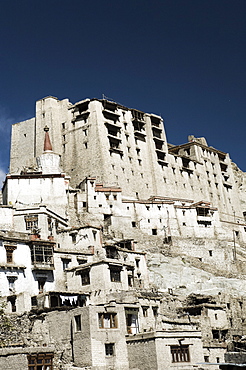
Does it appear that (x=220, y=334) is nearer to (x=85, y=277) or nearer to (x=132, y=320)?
(x=132, y=320)

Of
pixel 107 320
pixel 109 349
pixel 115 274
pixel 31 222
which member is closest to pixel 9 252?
pixel 115 274

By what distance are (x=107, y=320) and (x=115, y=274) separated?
10758 millimetres

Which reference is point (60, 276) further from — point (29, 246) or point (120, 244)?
point (120, 244)

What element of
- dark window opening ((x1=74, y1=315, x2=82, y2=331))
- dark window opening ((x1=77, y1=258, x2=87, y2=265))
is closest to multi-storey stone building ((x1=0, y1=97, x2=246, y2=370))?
dark window opening ((x1=74, y1=315, x2=82, y2=331))

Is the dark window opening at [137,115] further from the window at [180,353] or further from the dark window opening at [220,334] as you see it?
the window at [180,353]

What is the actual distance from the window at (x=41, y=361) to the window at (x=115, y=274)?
1324 centimetres

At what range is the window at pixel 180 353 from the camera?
3631 cm

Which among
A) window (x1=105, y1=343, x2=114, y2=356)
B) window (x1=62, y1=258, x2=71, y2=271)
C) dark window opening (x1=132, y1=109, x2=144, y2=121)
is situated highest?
dark window opening (x1=132, y1=109, x2=144, y2=121)

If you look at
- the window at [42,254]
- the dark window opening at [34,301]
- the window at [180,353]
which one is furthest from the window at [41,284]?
the window at [180,353]

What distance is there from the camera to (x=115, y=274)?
47.8 m

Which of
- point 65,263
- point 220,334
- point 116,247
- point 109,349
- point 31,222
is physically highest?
point 31,222

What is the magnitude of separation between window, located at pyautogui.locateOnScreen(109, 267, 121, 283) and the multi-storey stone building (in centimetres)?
13

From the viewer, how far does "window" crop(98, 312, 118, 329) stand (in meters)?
36.6

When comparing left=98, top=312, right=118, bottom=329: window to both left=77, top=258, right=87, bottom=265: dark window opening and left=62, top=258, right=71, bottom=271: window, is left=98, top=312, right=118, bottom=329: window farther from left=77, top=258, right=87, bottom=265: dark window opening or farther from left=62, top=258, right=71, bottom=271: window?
left=77, top=258, right=87, bottom=265: dark window opening
